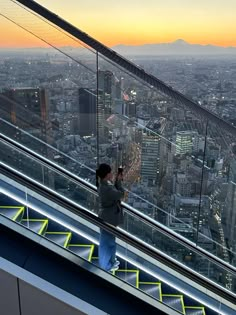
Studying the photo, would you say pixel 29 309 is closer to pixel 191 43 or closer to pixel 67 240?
pixel 67 240

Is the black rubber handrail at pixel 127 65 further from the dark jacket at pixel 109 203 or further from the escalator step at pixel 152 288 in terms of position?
the escalator step at pixel 152 288

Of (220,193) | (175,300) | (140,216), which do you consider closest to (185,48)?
(220,193)

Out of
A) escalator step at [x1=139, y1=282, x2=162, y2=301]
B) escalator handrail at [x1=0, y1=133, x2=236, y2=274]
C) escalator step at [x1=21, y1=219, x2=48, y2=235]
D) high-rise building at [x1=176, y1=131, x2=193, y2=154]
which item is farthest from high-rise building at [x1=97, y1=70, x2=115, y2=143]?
escalator step at [x1=139, y1=282, x2=162, y2=301]

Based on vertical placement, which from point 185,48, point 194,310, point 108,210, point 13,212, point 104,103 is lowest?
point 194,310

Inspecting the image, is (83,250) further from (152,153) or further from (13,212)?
(152,153)

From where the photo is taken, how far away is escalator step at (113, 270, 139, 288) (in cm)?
264

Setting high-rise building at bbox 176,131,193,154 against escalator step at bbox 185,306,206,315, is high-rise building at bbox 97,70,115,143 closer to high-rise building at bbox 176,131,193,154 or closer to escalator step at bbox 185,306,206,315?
high-rise building at bbox 176,131,193,154

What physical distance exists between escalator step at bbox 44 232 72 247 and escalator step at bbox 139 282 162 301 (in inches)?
31.6

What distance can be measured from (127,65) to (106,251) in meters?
1.58

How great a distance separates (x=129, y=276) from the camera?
9.01ft

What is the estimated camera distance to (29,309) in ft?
6.63

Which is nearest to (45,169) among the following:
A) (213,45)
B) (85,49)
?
(85,49)

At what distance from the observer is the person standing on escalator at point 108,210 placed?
2.50 metres

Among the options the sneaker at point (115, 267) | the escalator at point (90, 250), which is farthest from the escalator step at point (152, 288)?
the sneaker at point (115, 267)
